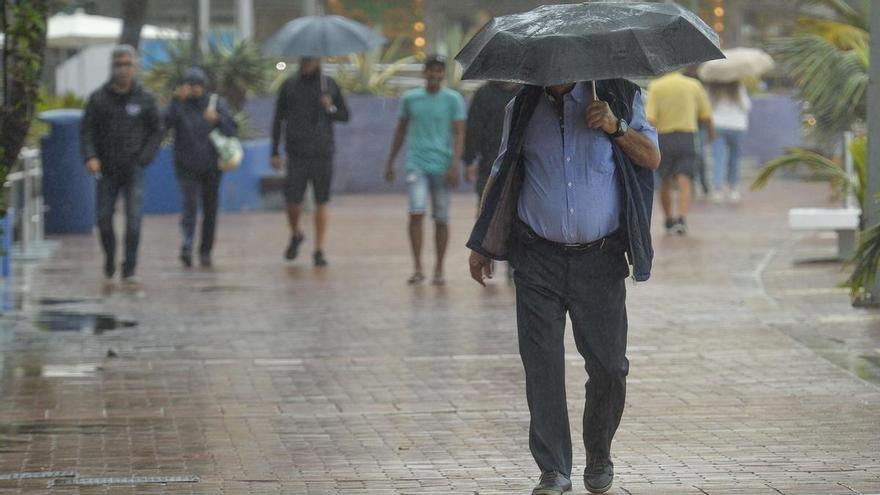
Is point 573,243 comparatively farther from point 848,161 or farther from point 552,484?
point 848,161

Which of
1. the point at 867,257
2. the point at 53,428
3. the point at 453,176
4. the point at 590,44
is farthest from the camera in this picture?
the point at 453,176

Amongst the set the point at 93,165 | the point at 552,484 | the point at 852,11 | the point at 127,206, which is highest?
the point at 852,11

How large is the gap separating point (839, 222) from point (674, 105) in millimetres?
3907

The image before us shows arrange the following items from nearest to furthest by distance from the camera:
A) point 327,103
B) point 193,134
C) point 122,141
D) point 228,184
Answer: point 122,141 → point 327,103 → point 193,134 → point 228,184

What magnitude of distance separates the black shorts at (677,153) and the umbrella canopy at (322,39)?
10.2 ft

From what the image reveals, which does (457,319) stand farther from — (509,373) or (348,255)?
(348,255)

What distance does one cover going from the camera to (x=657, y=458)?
7387 mm

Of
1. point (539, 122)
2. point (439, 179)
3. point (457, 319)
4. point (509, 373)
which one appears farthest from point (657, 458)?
point (439, 179)

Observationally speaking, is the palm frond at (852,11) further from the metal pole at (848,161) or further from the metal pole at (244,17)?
the metal pole at (244,17)

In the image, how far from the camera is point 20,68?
35.4 ft

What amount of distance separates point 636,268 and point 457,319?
579cm

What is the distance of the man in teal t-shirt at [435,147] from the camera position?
14320 mm

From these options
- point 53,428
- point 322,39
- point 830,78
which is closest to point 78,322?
point 53,428

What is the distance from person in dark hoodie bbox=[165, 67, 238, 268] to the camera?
16.2 meters
